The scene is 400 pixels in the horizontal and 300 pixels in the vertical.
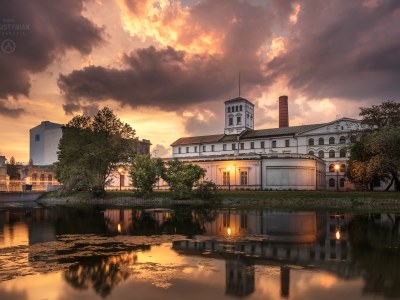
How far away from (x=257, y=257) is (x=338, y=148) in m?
80.8

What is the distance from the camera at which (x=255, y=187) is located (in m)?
71.6

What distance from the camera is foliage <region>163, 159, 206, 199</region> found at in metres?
59.2

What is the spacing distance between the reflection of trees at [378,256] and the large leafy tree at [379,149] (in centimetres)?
3004

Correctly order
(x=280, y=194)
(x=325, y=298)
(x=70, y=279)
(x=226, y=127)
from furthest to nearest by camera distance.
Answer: (x=226, y=127)
(x=280, y=194)
(x=70, y=279)
(x=325, y=298)

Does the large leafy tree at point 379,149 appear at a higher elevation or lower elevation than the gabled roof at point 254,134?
lower

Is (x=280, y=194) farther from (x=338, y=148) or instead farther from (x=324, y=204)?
(x=338, y=148)

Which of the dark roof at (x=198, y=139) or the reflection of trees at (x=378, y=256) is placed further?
the dark roof at (x=198, y=139)

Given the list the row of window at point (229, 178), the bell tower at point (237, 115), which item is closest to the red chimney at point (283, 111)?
the bell tower at point (237, 115)

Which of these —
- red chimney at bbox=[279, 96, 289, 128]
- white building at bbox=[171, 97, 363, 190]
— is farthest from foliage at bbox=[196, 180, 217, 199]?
red chimney at bbox=[279, 96, 289, 128]

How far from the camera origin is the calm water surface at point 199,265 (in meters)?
11.1

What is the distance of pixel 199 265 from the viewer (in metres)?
14.4

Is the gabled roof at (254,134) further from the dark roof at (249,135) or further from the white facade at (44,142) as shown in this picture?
the white facade at (44,142)

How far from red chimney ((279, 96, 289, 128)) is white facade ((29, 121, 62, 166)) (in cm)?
7813

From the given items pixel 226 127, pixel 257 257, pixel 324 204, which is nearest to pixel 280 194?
pixel 324 204
